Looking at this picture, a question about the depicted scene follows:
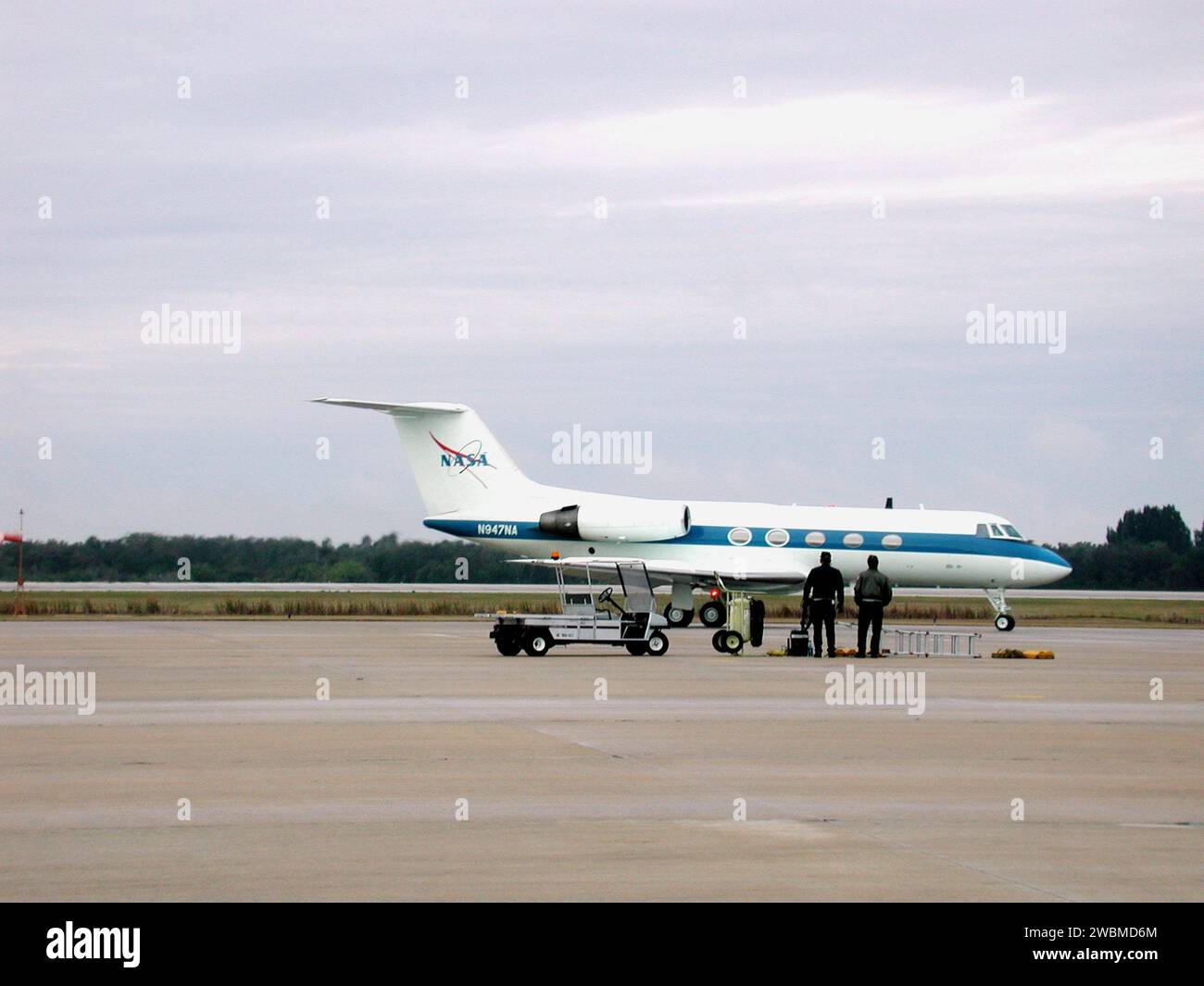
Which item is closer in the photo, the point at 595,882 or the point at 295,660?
the point at 595,882

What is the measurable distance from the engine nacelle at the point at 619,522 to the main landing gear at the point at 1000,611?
8660 mm

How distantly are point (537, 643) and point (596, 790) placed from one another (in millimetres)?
16832

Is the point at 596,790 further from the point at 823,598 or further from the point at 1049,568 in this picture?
the point at 1049,568

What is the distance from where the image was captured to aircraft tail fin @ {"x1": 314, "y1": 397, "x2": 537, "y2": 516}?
147ft

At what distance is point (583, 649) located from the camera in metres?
32.3

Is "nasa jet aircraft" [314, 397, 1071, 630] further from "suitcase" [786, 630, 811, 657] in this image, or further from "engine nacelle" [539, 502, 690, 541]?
"suitcase" [786, 630, 811, 657]

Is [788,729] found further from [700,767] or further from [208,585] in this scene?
[208,585]

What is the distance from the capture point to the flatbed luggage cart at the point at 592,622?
2873 centimetres

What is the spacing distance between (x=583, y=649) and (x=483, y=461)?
532 inches

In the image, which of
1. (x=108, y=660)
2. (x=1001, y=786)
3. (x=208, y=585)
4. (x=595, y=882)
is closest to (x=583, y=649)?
(x=108, y=660)

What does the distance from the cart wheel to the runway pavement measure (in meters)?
4.96

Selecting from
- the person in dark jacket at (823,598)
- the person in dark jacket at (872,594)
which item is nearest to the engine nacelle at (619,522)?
the person in dark jacket at (823,598)

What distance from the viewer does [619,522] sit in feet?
146

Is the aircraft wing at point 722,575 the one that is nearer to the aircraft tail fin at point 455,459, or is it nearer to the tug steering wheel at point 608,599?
the aircraft tail fin at point 455,459
